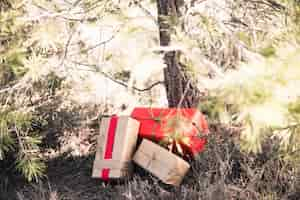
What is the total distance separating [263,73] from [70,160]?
2486 millimetres

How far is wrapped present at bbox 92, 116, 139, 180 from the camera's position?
127 inches

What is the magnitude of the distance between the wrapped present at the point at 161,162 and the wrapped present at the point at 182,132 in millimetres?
77

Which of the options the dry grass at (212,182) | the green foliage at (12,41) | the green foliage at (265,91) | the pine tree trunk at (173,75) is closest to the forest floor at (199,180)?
the dry grass at (212,182)

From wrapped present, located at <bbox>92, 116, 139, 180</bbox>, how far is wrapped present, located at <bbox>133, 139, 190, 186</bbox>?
0.22 feet

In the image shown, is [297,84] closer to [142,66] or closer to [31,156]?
[142,66]

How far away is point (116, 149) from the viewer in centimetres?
326

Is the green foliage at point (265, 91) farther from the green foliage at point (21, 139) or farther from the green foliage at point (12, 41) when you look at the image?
the green foliage at point (21, 139)

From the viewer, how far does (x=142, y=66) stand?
5.71 ft

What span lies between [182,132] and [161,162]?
0.89 feet

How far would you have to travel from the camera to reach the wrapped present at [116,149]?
3230 millimetres

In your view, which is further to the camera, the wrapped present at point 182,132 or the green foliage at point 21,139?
the wrapped present at point 182,132

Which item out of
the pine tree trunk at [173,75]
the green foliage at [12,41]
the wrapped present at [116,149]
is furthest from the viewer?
the wrapped present at [116,149]

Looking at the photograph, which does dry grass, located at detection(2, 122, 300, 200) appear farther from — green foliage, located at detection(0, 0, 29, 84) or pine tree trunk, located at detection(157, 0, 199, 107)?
green foliage, located at detection(0, 0, 29, 84)

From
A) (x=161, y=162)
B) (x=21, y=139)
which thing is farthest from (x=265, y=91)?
(x=21, y=139)
